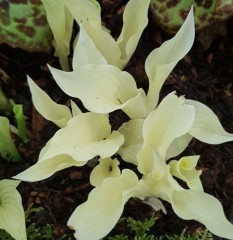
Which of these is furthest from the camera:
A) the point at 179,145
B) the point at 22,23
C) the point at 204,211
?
the point at 22,23

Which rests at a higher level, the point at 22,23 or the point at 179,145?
the point at 22,23

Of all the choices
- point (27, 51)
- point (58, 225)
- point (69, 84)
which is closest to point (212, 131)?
point (69, 84)

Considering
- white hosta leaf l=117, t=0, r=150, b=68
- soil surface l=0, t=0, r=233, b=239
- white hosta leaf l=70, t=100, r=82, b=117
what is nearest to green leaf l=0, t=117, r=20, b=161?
soil surface l=0, t=0, r=233, b=239

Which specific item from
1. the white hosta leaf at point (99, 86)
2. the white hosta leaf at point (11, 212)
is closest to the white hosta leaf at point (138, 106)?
the white hosta leaf at point (99, 86)

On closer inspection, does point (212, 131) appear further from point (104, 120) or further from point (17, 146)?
point (17, 146)

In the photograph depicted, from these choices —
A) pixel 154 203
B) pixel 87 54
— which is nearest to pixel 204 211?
pixel 154 203

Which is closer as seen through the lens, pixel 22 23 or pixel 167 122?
pixel 167 122

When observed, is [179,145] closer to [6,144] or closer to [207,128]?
[207,128]
